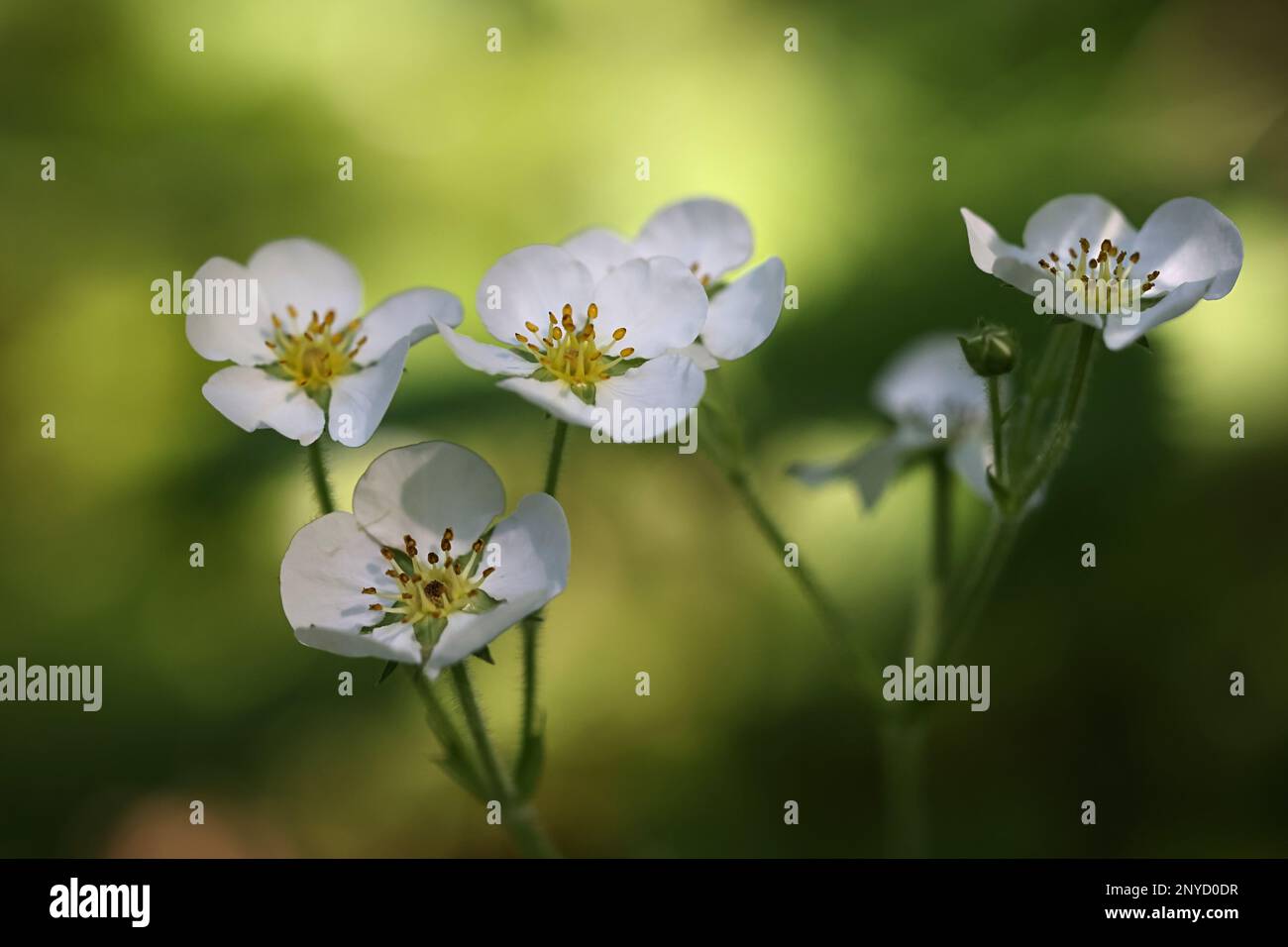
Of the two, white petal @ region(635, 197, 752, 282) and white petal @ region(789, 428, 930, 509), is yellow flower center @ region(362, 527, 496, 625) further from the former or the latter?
white petal @ region(789, 428, 930, 509)

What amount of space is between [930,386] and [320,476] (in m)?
1.93

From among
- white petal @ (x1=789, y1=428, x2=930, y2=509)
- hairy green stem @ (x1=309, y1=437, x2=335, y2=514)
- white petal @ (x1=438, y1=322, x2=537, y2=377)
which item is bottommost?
hairy green stem @ (x1=309, y1=437, x2=335, y2=514)

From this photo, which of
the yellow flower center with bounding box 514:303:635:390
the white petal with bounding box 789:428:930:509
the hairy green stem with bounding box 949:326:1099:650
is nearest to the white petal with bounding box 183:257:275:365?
the yellow flower center with bounding box 514:303:635:390

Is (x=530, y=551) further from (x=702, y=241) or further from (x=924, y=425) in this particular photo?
(x=924, y=425)

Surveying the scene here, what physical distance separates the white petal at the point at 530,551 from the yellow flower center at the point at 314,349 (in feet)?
1.70

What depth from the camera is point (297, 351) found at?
2.33 meters

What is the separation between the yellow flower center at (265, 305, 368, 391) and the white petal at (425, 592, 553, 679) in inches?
27.7

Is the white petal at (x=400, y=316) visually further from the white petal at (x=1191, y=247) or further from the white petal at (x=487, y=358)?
the white petal at (x=1191, y=247)

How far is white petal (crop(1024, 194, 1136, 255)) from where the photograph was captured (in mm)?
2334

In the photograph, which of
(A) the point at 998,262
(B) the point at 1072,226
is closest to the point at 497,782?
(A) the point at 998,262

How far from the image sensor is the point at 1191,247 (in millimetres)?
2199

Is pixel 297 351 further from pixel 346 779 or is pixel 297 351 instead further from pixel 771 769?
pixel 771 769
